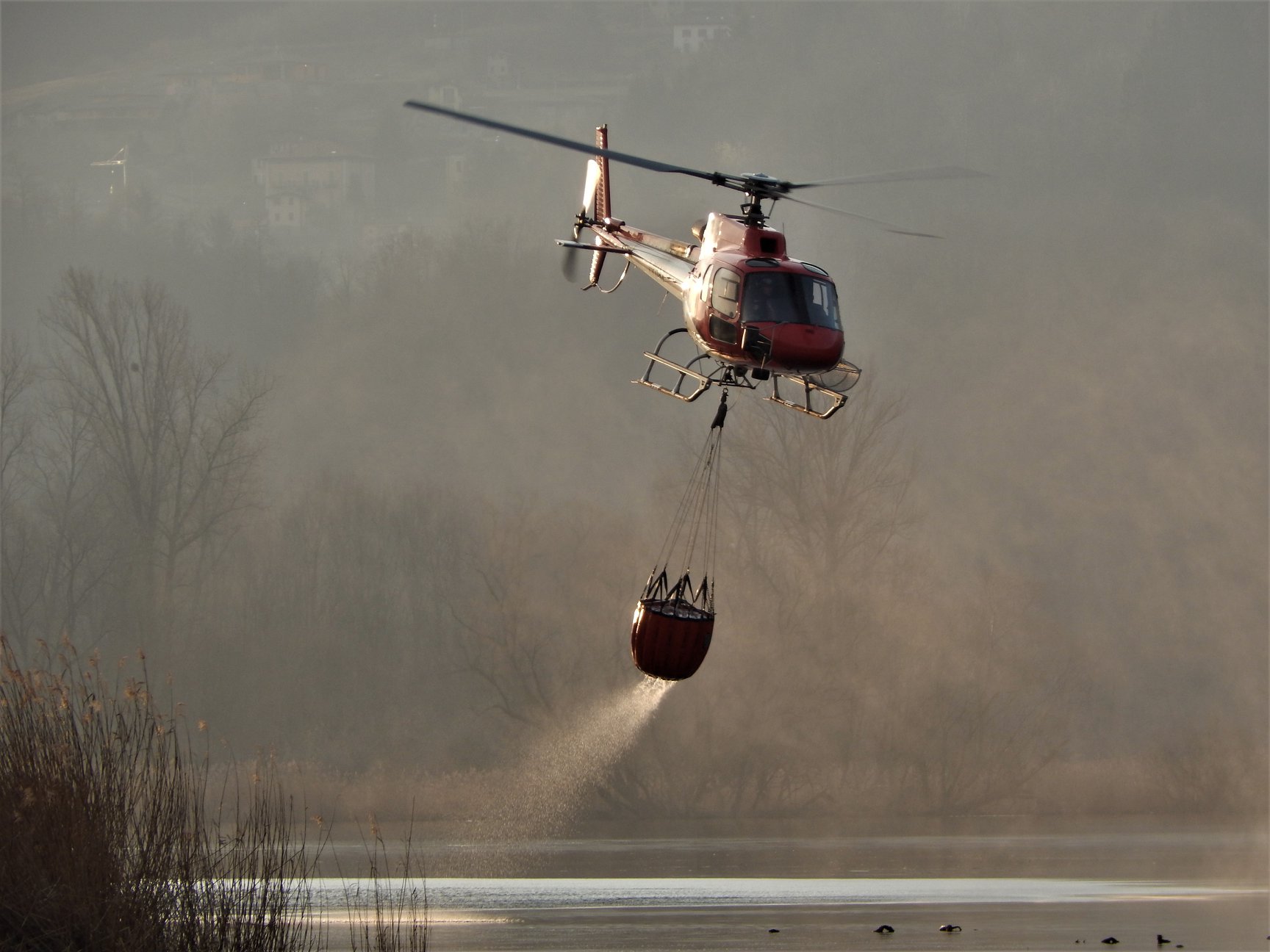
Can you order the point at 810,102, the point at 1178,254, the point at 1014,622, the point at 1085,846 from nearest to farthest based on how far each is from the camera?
1. the point at 1085,846
2. the point at 1014,622
3. the point at 1178,254
4. the point at 810,102

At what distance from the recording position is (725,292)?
19734 millimetres

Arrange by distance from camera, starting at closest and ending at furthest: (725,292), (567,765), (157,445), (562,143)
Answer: (562,143)
(725,292)
(567,765)
(157,445)

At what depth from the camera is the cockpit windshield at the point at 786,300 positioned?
63.3 feet

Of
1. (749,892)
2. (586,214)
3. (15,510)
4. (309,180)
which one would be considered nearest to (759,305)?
(586,214)

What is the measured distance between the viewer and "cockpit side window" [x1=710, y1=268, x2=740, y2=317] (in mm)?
19594

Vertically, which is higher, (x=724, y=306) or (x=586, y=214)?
(x=586, y=214)

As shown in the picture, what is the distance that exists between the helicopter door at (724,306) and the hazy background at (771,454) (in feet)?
122

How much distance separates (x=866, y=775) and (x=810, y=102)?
161 feet

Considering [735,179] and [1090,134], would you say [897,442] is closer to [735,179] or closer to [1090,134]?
[1090,134]

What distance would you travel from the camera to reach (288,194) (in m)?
106

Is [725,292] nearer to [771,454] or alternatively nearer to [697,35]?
[771,454]

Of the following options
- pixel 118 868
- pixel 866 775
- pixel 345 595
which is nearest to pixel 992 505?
pixel 866 775

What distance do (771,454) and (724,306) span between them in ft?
128

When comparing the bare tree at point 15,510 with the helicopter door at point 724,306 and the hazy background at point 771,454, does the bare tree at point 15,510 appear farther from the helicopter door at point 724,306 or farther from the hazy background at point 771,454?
the helicopter door at point 724,306
